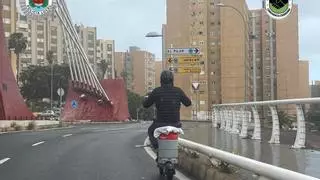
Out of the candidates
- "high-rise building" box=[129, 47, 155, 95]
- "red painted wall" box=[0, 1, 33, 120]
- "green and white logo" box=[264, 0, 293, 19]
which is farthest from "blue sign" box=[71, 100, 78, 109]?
"high-rise building" box=[129, 47, 155, 95]

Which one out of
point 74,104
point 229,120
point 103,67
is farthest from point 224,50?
point 103,67

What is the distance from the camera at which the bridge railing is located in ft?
43.3

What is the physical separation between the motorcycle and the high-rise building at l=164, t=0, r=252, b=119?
55101 mm

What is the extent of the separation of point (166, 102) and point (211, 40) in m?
67.0

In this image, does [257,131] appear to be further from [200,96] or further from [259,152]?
[200,96]

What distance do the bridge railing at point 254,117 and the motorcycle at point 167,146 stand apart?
2.85m

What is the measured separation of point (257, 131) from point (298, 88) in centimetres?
3979

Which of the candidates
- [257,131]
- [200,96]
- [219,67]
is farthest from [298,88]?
[257,131]

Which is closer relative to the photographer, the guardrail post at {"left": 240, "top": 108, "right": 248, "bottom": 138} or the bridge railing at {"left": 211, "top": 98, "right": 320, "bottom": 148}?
the bridge railing at {"left": 211, "top": 98, "right": 320, "bottom": 148}

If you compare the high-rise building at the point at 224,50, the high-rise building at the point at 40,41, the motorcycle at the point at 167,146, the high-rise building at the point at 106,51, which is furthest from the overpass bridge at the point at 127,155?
the high-rise building at the point at 106,51

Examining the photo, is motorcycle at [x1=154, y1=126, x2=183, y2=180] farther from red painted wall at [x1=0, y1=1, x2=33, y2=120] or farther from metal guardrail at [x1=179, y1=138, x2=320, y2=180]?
red painted wall at [x1=0, y1=1, x2=33, y2=120]

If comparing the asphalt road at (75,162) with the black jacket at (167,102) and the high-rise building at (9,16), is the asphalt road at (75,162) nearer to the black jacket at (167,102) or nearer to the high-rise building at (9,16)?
the black jacket at (167,102)

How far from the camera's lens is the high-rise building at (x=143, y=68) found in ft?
469

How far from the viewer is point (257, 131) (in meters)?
18.2
